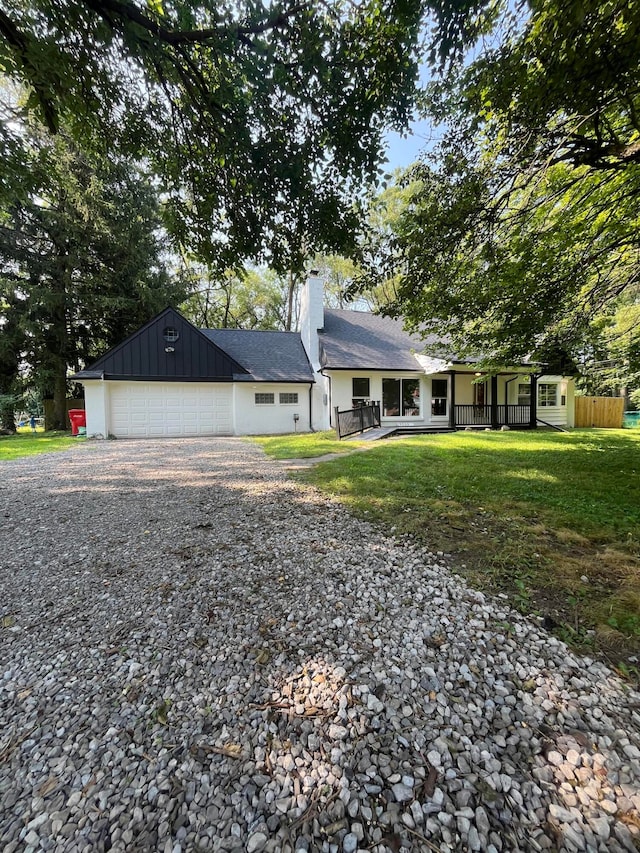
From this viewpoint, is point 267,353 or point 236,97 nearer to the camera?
point 236,97

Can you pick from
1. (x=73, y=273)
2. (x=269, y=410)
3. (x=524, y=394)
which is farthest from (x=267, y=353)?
(x=524, y=394)

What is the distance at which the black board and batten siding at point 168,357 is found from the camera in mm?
13898

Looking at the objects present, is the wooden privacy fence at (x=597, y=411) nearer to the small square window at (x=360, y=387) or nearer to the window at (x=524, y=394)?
the window at (x=524, y=394)

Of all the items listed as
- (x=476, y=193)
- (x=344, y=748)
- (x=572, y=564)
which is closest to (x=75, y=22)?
(x=476, y=193)

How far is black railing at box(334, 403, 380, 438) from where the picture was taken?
11984 millimetres

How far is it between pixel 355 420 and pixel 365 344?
5.42 m

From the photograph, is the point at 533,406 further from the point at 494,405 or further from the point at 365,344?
the point at 365,344

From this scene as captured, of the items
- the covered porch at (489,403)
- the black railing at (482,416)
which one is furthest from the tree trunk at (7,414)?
the black railing at (482,416)

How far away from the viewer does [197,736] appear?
1492 millimetres

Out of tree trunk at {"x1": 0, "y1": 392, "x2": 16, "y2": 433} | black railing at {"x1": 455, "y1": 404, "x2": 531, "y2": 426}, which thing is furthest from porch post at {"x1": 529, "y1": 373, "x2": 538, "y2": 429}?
tree trunk at {"x1": 0, "y1": 392, "x2": 16, "y2": 433}

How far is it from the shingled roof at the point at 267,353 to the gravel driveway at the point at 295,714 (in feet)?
42.7

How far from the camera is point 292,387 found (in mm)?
15867

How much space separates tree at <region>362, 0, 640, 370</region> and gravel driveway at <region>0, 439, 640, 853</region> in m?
4.44

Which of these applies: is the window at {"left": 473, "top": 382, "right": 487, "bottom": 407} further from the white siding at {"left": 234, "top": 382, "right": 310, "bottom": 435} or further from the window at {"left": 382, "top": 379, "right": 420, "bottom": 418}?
the white siding at {"left": 234, "top": 382, "right": 310, "bottom": 435}
